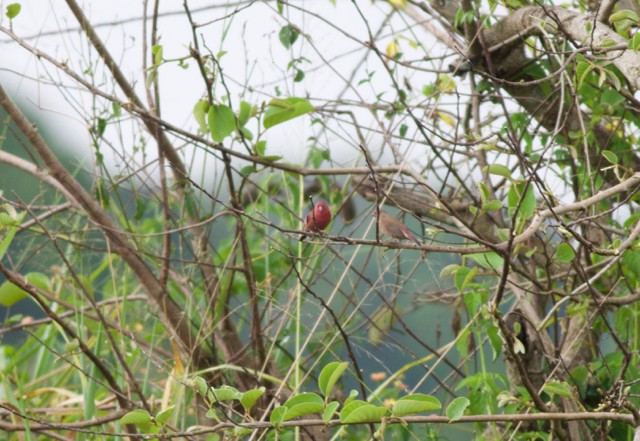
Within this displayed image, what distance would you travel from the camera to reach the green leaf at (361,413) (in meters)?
1.08

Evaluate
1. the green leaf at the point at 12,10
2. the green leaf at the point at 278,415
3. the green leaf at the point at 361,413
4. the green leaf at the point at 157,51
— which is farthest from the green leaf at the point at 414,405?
the green leaf at the point at 12,10

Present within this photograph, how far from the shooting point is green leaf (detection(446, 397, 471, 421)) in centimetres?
110

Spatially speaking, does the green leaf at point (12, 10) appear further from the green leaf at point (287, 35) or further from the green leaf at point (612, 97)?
the green leaf at point (612, 97)

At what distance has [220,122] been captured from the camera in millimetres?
1643

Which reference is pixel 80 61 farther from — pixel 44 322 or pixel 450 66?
pixel 450 66

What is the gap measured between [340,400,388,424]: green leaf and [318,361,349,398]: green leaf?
47mm

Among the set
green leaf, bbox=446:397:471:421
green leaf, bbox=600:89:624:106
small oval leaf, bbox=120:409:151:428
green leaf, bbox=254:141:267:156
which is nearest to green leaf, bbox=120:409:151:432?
small oval leaf, bbox=120:409:151:428

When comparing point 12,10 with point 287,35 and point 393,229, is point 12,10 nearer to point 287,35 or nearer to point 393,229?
point 287,35

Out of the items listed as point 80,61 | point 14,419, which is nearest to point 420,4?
point 80,61

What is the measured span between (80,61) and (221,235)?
0.70 meters

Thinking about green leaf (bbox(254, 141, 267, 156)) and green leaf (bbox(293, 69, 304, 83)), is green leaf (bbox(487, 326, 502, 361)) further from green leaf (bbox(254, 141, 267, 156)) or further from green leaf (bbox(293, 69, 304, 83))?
green leaf (bbox(293, 69, 304, 83))

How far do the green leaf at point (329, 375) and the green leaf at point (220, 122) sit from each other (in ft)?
2.09

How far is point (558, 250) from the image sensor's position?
139cm

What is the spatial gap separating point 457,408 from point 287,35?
1.21m
